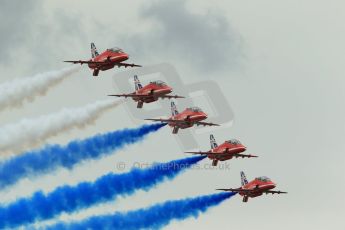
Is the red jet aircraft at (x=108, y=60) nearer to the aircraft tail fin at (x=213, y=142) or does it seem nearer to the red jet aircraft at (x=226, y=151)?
the red jet aircraft at (x=226, y=151)

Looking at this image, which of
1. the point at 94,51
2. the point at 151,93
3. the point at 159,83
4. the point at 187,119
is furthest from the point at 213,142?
the point at 94,51

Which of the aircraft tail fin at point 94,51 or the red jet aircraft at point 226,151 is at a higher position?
the aircraft tail fin at point 94,51

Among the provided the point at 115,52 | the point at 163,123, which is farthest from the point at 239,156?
the point at 115,52

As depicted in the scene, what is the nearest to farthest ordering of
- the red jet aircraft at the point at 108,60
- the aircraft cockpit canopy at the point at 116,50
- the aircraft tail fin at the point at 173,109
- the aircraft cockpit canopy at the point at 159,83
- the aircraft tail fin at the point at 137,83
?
1. the red jet aircraft at the point at 108,60
2. the aircraft cockpit canopy at the point at 116,50
3. the aircraft cockpit canopy at the point at 159,83
4. the aircraft tail fin at the point at 137,83
5. the aircraft tail fin at the point at 173,109

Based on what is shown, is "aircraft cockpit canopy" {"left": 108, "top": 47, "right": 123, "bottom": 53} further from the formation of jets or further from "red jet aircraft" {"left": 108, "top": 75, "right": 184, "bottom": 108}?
"red jet aircraft" {"left": 108, "top": 75, "right": 184, "bottom": 108}

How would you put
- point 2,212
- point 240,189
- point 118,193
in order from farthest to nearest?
1. point 240,189
2. point 118,193
3. point 2,212

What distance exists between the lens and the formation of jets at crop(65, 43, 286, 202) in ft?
461

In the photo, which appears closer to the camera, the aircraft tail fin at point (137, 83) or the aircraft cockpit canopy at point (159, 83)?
the aircraft cockpit canopy at point (159, 83)

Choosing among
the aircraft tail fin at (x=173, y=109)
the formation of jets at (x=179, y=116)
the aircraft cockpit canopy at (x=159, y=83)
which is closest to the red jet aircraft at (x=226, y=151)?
the formation of jets at (x=179, y=116)

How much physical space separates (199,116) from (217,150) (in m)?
7.97

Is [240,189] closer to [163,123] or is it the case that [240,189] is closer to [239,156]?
[239,156]

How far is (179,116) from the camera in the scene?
150m

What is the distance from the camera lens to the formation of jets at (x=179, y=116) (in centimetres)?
14062

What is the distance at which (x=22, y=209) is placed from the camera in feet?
443
